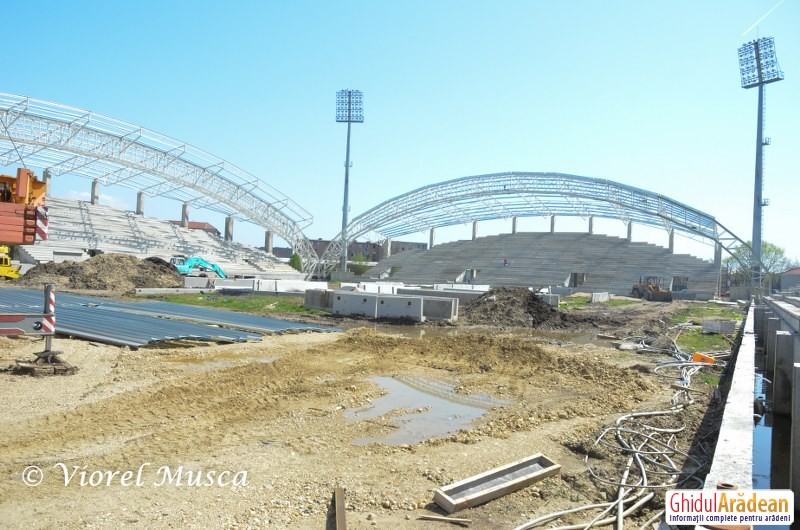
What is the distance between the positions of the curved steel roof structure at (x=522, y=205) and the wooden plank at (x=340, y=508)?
1864 inches

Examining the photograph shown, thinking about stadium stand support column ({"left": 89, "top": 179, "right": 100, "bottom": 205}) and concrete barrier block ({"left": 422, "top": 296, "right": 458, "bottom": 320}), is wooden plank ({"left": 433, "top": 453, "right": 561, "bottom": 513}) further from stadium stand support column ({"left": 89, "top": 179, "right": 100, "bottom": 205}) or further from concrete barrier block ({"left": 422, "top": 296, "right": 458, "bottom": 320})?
stadium stand support column ({"left": 89, "top": 179, "right": 100, "bottom": 205})

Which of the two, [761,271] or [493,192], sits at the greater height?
[493,192]

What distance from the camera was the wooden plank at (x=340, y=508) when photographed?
157 inches

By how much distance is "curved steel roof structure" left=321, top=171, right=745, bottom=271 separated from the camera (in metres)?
47.7

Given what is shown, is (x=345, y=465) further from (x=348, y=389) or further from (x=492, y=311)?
(x=492, y=311)

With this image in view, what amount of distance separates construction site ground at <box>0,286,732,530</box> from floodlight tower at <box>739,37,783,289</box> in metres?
45.9

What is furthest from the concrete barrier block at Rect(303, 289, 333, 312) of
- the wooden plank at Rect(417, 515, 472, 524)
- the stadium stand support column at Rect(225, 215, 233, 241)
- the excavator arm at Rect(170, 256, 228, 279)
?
the stadium stand support column at Rect(225, 215, 233, 241)

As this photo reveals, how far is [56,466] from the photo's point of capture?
198 inches

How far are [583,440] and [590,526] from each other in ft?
8.17

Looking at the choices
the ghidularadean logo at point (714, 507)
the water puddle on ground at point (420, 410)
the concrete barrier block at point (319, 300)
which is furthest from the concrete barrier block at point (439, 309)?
the ghidularadean logo at point (714, 507)

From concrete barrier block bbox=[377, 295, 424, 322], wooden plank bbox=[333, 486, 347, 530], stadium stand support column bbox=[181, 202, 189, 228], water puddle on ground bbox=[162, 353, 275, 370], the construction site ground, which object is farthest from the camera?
stadium stand support column bbox=[181, 202, 189, 228]

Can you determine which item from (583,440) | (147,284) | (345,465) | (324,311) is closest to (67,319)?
(324,311)

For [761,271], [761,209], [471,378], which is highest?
[761,209]

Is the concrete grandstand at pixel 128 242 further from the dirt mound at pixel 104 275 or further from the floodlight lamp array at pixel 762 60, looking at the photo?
the floodlight lamp array at pixel 762 60
